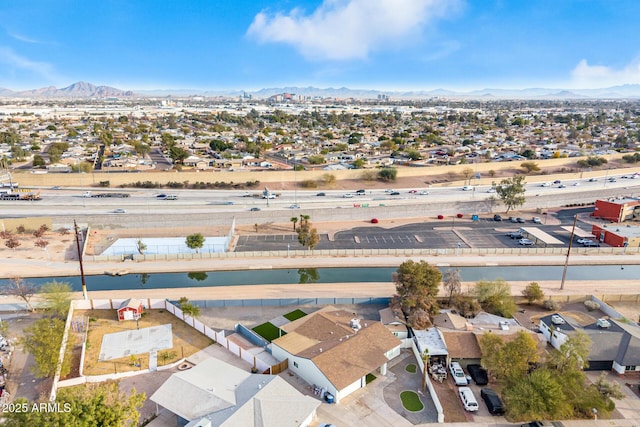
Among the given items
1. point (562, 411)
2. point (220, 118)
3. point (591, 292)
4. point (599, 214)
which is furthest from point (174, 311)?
point (220, 118)

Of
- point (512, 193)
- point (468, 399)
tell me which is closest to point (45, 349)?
point (468, 399)

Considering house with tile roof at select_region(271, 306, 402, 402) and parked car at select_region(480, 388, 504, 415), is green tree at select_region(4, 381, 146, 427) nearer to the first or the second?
house with tile roof at select_region(271, 306, 402, 402)

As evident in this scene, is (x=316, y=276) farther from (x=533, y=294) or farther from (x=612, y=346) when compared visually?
(x=612, y=346)

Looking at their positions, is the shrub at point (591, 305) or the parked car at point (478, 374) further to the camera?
the shrub at point (591, 305)

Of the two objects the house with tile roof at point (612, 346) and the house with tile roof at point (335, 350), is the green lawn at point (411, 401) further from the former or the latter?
the house with tile roof at point (612, 346)

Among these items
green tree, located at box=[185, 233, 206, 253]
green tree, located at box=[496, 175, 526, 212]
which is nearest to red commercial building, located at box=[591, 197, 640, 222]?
green tree, located at box=[496, 175, 526, 212]

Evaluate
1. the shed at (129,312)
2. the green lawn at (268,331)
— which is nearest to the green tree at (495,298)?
the green lawn at (268,331)
